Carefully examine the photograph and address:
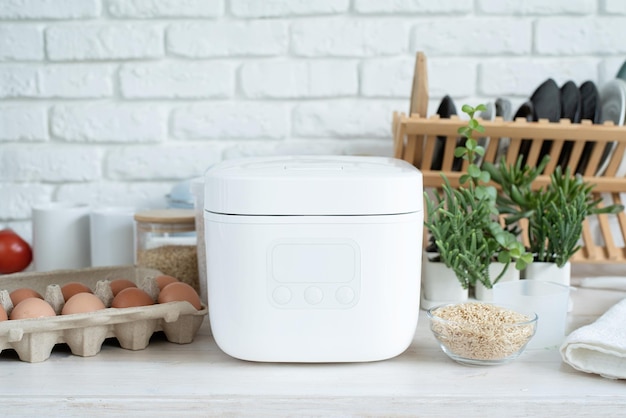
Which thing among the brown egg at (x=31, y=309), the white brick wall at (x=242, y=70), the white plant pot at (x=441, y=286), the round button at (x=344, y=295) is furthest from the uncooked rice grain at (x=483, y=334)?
the white brick wall at (x=242, y=70)

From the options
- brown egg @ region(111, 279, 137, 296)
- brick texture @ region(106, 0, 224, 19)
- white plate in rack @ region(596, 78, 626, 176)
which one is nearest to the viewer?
brown egg @ region(111, 279, 137, 296)

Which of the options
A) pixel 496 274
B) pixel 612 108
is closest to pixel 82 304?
pixel 496 274

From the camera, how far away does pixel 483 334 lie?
80 cm

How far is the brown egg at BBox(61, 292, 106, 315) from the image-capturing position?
86 centimetres

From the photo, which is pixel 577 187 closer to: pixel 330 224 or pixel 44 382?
pixel 330 224

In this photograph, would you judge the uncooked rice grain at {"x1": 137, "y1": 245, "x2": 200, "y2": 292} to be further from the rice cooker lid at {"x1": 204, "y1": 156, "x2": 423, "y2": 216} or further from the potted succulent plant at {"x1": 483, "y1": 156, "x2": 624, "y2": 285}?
the potted succulent plant at {"x1": 483, "y1": 156, "x2": 624, "y2": 285}

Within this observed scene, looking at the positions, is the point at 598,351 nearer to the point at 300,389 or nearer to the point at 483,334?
the point at 483,334

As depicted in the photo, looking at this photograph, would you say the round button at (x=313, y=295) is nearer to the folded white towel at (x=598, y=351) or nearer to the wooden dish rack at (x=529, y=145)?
the folded white towel at (x=598, y=351)

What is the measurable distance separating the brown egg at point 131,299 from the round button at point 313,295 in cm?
24

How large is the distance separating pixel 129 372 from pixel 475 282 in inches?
20.3

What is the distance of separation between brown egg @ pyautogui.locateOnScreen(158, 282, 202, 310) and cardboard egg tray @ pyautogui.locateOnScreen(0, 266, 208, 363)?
15 millimetres

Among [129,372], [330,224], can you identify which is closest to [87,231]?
[129,372]

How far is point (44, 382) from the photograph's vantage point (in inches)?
30.2

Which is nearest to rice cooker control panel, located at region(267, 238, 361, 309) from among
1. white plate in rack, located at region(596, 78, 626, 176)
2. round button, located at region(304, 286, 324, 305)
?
round button, located at region(304, 286, 324, 305)
